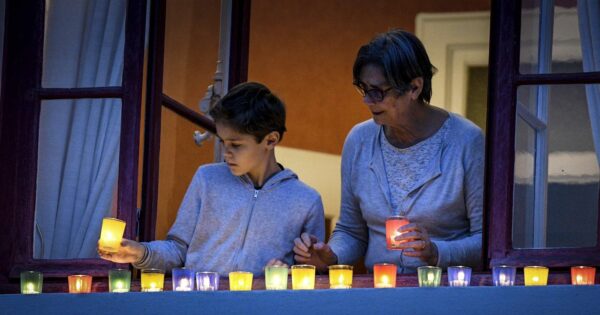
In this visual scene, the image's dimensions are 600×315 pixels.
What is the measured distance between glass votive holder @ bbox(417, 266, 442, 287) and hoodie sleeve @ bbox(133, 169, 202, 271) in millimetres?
798

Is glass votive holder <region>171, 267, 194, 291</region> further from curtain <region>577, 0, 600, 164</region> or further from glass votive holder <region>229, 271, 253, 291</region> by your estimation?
curtain <region>577, 0, 600, 164</region>

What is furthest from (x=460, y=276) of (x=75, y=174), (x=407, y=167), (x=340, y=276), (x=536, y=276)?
(x=75, y=174)

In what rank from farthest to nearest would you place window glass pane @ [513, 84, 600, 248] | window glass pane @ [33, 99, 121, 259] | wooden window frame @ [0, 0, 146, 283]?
window glass pane @ [33, 99, 121, 259] < wooden window frame @ [0, 0, 146, 283] < window glass pane @ [513, 84, 600, 248]

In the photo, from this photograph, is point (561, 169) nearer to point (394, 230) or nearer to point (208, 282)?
point (394, 230)

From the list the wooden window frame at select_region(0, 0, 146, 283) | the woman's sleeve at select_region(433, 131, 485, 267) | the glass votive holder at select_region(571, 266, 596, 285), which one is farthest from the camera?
the wooden window frame at select_region(0, 0, 146, 283)

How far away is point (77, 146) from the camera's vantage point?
412 centimetres

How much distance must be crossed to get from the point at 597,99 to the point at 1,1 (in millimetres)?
1878

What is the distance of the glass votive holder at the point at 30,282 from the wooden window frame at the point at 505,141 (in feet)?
3.97

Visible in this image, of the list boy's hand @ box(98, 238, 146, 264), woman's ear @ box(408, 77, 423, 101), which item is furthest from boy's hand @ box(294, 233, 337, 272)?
woman's ear @ box(408, 77, 423, 101)

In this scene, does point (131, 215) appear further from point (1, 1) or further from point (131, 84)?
point (1, 1)

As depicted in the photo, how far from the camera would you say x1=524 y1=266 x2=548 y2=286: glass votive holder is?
137 inches

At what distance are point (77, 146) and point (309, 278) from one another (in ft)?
3.21

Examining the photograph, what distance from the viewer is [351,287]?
3588 millimetres

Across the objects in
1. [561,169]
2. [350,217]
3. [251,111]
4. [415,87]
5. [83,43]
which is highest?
[83,43]
